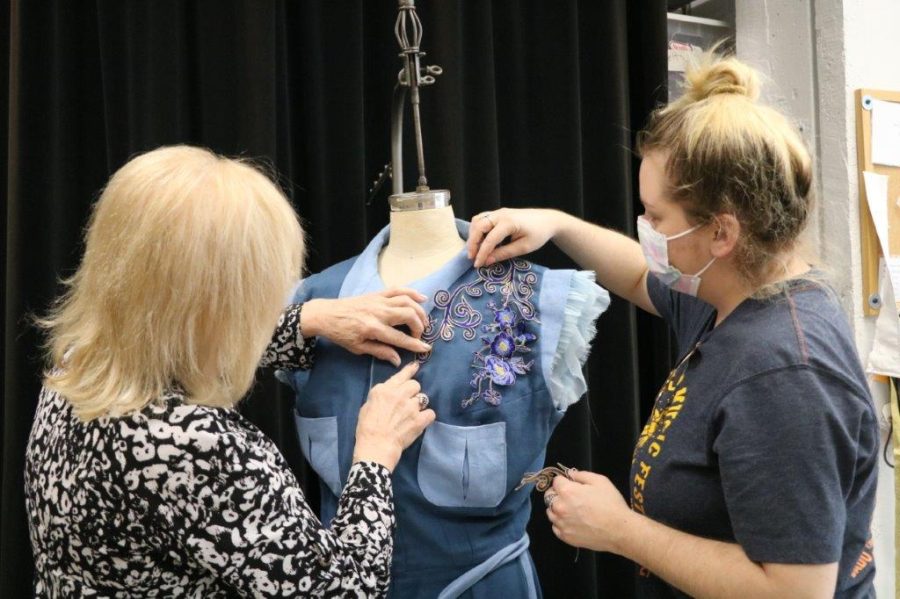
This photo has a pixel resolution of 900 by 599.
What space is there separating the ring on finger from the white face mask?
1.28 ft

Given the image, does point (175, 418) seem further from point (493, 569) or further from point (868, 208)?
point (868, 208)

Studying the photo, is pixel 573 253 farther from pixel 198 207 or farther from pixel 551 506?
pixel 198 207

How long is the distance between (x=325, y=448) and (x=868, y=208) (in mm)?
1798

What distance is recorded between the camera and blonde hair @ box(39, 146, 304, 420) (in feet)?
A: 3.25

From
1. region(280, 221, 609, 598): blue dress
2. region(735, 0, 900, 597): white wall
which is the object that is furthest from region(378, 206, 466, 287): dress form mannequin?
region(735, 0, 900, 597): white wall

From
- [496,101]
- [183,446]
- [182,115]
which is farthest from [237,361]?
[496,101]

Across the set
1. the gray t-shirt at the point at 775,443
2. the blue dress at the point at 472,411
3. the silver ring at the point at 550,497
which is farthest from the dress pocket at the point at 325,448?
the gray t-shirt at the point at 775,443

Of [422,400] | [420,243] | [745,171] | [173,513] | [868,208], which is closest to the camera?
[173,513]

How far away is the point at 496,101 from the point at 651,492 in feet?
4.53

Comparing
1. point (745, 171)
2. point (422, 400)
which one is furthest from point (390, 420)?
point (745, 171)

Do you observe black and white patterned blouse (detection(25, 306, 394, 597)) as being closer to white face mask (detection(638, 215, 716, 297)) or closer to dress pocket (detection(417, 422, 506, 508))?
dress pocket (detection(417, 422, 506, 508))

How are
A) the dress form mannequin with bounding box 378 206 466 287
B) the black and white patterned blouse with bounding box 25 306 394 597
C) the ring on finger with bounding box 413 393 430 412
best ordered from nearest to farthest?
the black and white patterned blouse with bounding box 25 306 394 597, the ring on finger with bounding box 413 393 430 412, the dress form mannequin with bounding box 378 206 466 287

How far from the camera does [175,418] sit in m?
0.97

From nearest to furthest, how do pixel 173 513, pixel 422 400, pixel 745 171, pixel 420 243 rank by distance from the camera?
pixel 173 513 → pixel 745 171 → pixel 422 400 → pixel 420 243
